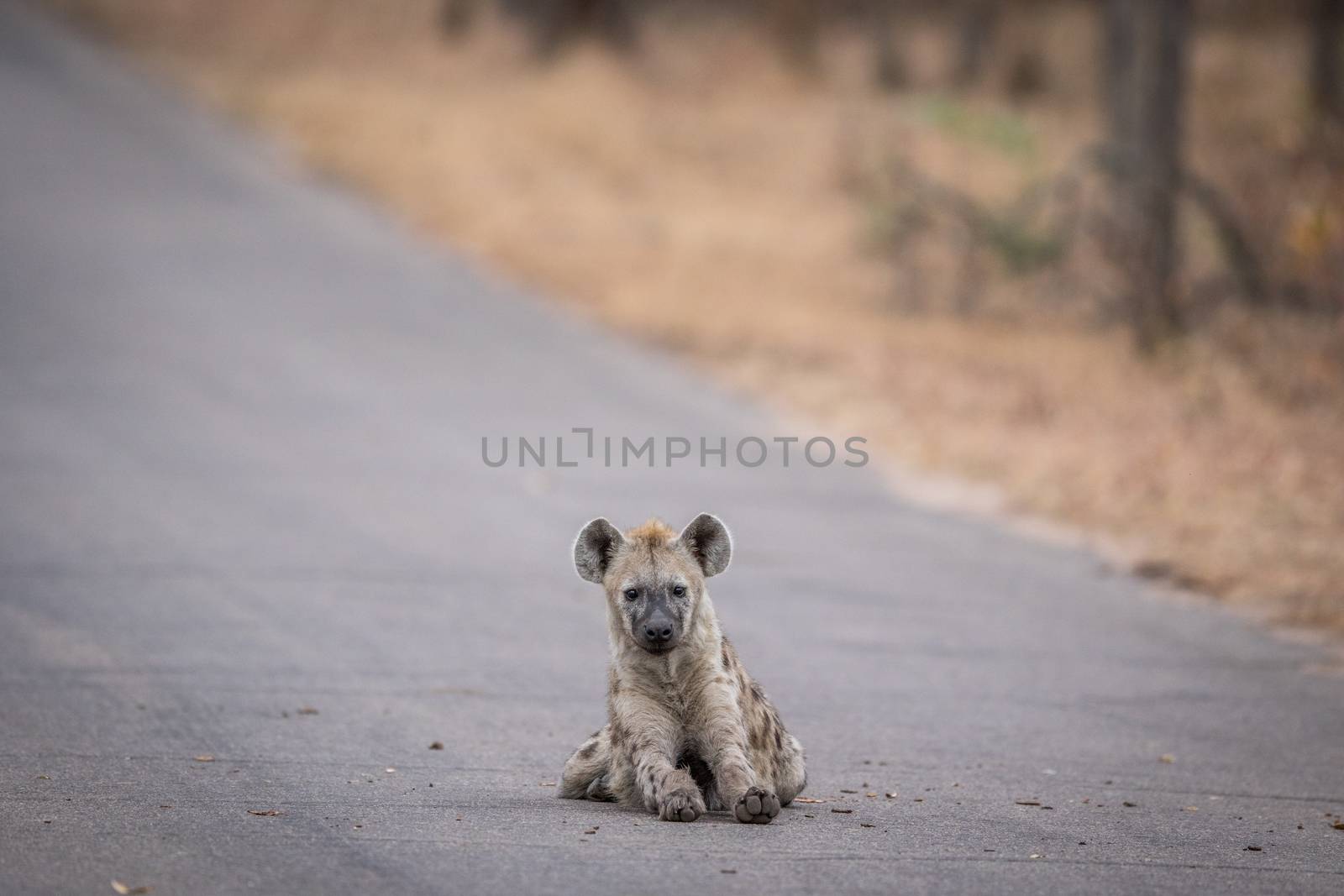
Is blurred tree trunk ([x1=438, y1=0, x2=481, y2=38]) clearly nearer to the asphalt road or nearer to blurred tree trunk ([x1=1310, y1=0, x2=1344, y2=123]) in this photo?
the asphalt road

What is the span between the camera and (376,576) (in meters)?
10.8

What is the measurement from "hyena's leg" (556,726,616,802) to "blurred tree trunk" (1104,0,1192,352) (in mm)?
13575

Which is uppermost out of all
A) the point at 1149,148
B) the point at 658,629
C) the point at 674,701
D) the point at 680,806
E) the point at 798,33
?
the point at 798,33

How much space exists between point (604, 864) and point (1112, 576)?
23.3 feet

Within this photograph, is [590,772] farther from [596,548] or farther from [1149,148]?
[1149,148]

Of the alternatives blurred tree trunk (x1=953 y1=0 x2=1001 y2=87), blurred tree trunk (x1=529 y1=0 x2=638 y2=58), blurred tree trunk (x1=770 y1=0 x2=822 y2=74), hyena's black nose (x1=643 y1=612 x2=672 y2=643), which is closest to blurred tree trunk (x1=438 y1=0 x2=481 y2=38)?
blurred tree trunk (x1=529 y1=0 x2=638 y2=58)

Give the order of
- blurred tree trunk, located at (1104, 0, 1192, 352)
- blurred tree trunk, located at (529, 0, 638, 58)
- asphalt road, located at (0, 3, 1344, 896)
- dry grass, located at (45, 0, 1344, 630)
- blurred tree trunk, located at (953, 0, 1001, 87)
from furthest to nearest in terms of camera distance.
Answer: blurred tree trunk, located at (953, 0, 1001, 87)
blurred tree trunk, located at (529, 0, 638, 58)
blurred tree trunk, located at (1104, 0, 1192, 352)
dry grass, located at (45, 0, 1344, 630)
asphalt road, located at (0, 3, 1344, 896)

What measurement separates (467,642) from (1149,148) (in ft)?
43.2

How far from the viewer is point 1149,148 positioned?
19688 mm

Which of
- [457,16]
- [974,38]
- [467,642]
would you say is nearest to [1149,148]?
[467,642]

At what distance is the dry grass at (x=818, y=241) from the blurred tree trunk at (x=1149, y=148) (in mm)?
692

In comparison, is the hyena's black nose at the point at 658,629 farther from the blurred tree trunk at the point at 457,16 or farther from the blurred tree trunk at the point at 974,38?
the blurred tree trunk at the point at 974,38

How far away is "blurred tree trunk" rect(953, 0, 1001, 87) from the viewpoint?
34.9 metres

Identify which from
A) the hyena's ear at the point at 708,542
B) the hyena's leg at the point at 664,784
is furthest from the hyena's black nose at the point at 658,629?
the hyena's ear at the point at 708,542
